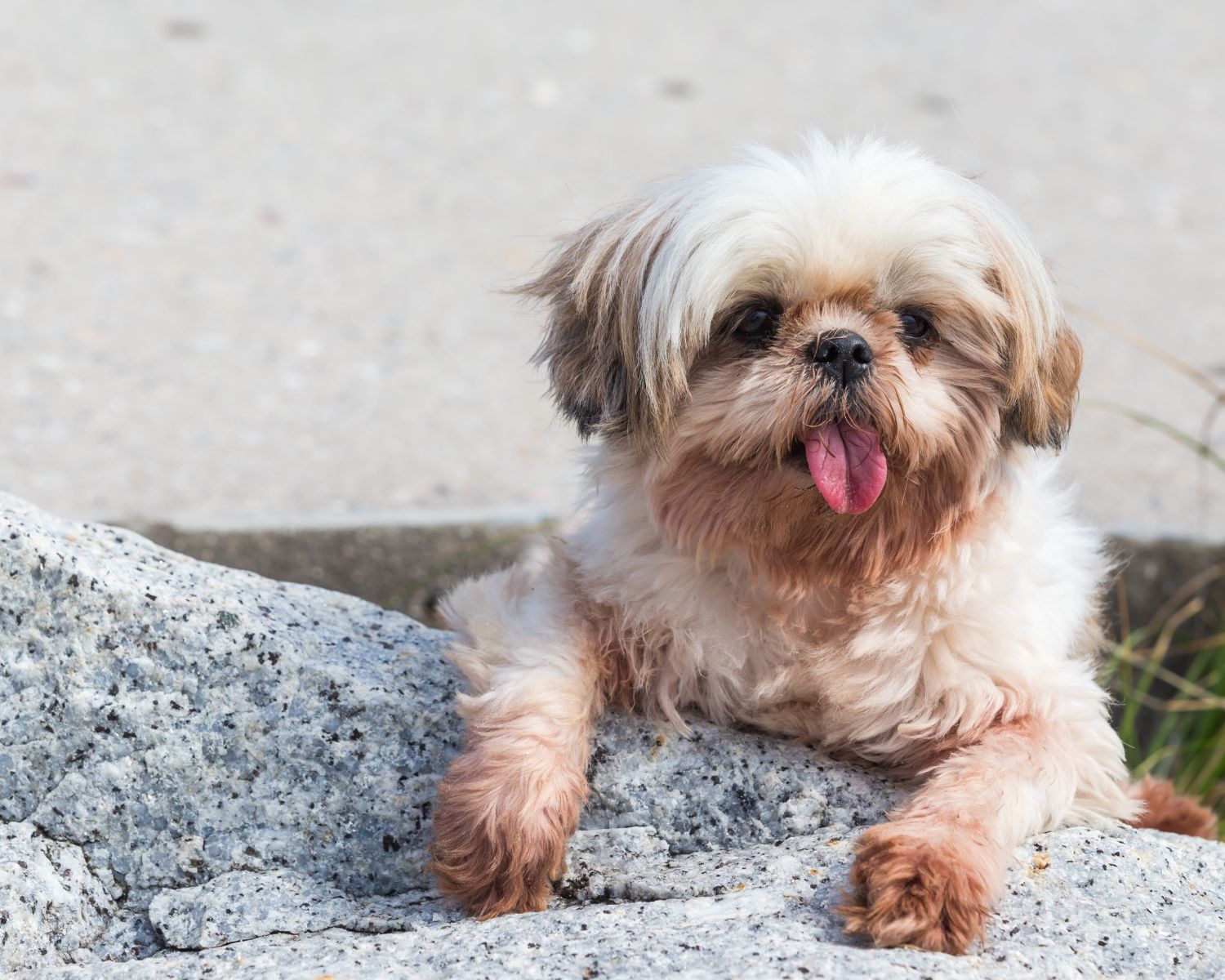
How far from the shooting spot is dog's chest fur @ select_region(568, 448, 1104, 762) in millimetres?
3123

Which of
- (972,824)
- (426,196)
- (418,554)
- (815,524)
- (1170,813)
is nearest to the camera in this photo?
(972,824)

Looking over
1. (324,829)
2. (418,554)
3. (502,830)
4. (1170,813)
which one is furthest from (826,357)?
(418,554)

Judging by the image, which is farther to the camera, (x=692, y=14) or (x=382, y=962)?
(x=692, y=14)

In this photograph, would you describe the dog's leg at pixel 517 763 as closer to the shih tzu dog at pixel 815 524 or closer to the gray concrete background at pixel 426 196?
the shih tzu dog at pixel 815 524

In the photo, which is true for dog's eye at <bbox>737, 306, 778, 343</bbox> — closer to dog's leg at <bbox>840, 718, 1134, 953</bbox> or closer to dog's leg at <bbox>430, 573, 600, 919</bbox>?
dog's leg at <bbox>430, 573, 600, 919</bbox>

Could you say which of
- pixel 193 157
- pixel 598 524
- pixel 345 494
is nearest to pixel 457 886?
pixel 598 524

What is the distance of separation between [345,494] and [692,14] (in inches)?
242

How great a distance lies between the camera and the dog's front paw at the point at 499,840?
2.83 meters

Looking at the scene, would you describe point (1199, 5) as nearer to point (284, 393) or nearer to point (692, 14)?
point (692, 14)

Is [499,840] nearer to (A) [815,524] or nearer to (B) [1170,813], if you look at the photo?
(A) [815,524]

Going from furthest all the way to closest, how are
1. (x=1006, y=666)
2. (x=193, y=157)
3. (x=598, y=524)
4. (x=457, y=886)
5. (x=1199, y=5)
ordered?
(x=1199, y=5) → (x=193, y=157) → (x=598, y=524) → (x=1006, y=666) → (x=457, y=886)

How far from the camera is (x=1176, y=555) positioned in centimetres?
522

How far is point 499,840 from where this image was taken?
9.26 feet

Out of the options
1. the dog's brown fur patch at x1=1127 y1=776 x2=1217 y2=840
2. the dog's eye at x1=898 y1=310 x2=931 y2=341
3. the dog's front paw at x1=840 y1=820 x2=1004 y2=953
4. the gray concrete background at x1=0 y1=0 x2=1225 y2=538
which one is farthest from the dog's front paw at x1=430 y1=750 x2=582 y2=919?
the gray concrete background at x1=0 y1=0 x2=1225 y2=538
